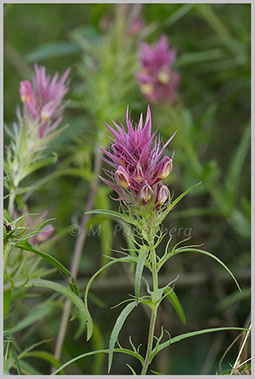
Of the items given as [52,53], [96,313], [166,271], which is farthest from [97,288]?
[52,53]

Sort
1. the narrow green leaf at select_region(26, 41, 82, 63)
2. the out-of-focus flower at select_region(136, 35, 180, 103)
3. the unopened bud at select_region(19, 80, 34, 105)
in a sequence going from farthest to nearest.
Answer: the narrow green leaf at select_region(26, 41, 82, 63) < the out-of-focus flower at select_region(136, 35, 180, 103) < the unopened bud at select_region(19, 80, 34, 105)

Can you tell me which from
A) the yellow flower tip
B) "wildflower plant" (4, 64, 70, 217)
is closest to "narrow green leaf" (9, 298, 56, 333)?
"wildflower plant" (4, 64, 70, 217)

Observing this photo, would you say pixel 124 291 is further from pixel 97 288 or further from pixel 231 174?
pixel 231 174

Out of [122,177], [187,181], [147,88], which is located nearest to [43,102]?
[122,177]

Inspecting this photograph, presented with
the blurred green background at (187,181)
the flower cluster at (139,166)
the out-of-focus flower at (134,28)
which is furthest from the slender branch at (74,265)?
the out-of-focus flower at (134,28)

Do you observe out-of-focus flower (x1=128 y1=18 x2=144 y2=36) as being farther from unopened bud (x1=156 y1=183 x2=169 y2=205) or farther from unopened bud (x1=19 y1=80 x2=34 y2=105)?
unopened bud (x1=156 y1=183 x2=169 y2=205)

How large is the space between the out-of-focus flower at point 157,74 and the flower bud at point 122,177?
617 millimetres

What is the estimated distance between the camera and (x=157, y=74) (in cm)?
100

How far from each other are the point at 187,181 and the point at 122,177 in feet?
2.38

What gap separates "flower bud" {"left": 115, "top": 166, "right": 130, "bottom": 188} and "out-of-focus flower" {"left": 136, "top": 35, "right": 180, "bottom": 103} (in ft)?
2.02

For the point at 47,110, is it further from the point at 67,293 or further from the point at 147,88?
the point at 147,88

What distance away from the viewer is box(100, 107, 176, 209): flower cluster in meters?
0.41

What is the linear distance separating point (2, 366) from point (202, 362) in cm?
84

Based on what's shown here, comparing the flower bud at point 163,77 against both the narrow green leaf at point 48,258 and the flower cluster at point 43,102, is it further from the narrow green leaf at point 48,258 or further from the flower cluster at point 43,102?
the narrow green leaf at point 48,258
